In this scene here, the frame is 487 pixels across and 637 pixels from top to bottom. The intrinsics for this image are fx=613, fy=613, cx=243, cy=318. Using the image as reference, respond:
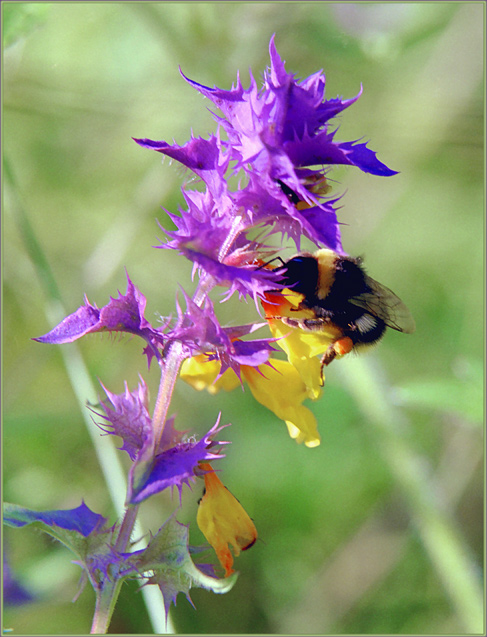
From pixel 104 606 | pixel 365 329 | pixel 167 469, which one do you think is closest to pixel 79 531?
pixel 104 606

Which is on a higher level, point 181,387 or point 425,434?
point 425,434


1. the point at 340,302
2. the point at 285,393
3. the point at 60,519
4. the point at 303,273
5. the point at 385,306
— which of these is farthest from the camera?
the point at 385,306

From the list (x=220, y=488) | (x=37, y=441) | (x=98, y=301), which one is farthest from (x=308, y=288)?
(x=37, y=441)

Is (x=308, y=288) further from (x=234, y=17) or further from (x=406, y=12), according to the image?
(x=406, y=12)

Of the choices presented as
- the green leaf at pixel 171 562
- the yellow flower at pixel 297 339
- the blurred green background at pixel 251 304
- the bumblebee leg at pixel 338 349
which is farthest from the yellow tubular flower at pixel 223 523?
the blurred green background at pixel 251 304

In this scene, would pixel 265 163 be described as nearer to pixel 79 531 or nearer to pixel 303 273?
pixel 303 273
